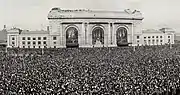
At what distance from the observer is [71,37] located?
69.4 m

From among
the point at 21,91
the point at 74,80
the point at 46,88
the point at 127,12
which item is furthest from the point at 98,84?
the point at 127,12

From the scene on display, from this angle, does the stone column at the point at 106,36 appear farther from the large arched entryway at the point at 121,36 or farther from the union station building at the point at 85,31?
the large arched entryway at the point at 121,36

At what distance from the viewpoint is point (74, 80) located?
63.1ft

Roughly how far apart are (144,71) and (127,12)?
2037 inches

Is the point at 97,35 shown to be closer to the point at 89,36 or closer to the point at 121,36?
the point at 89,36

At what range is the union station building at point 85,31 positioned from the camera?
68000mm

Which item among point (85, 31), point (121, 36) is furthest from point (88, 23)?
point (121, 36)

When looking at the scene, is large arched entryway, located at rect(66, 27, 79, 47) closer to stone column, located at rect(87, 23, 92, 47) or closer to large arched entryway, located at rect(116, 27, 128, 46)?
stone column, located at rect(87, 23, 92, 47)

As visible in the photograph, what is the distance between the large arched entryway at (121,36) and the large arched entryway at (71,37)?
435 inches

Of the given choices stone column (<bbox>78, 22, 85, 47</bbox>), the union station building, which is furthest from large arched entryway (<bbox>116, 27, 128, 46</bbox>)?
stone column (<bbox>78, 22, 85, 47</bbox>)

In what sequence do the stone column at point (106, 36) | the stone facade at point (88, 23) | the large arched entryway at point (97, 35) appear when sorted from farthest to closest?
the large arched entryway at point (97, 35), the stone column at point (106, 36), the stone facade at point (88, 23)

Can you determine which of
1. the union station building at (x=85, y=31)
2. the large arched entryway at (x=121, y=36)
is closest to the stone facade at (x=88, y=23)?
the union station building at (x=85, y=31)

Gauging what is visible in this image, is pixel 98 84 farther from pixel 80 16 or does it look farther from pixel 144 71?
pixel 80 16

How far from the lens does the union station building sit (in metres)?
68.0
